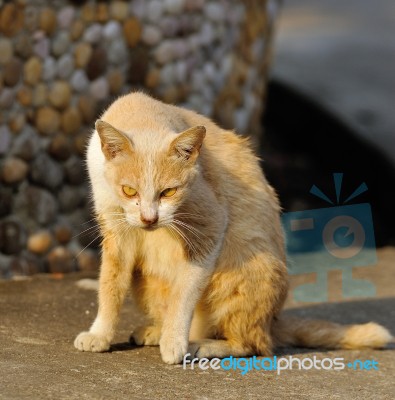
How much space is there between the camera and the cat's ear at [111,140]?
3902 mm

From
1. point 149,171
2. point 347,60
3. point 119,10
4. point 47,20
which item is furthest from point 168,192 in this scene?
point 347,60

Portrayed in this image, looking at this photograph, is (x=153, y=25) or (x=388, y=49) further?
(x=388, y=49)

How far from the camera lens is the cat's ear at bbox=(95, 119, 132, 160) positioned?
3.90 meters

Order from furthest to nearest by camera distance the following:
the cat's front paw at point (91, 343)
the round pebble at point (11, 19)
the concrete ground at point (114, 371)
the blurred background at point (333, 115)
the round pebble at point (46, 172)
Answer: the blurred background at point (333, 115) < the round pebble at point (46, 172) < the round pebble at point (11, 19) < the cat's front paw at point (91, 343) < the concrete ground at point (114, 371)

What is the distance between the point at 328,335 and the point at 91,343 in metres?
1.32

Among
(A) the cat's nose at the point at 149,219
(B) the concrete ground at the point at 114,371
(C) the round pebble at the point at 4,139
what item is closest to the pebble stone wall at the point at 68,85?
(C) the round pebble at the point at 4,139

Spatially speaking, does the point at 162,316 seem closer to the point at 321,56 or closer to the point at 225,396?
the point at 225,396

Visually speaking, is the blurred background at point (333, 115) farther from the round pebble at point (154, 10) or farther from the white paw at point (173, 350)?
the white paw at point (173, 350)

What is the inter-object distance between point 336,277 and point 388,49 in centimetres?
609

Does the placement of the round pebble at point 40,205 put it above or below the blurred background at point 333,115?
above

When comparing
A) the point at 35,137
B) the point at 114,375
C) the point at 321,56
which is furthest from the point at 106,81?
the point at 321,56

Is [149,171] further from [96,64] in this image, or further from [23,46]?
[96,64]

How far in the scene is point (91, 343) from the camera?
Answer: 427 centimetres

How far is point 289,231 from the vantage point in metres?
8.16
